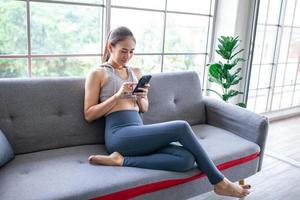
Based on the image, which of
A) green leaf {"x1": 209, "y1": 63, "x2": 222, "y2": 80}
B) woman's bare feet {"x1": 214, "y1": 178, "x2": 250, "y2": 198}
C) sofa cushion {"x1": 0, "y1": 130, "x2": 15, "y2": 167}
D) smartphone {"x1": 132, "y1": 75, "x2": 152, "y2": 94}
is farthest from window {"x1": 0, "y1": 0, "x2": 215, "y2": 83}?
woman's bare feet {"x1": 214, "y1": 178, "x2": 250, "y2": 198}

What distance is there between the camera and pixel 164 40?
9.62 ft

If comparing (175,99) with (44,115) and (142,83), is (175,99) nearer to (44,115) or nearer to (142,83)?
(142,83)

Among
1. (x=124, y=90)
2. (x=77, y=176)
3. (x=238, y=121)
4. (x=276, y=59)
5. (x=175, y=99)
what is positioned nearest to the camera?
(x=77, y=176)

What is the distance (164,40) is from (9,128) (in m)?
1.73

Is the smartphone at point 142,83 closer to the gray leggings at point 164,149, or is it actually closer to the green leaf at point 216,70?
the gray leggings at point 164,149

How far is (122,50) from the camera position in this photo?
1.81 metres

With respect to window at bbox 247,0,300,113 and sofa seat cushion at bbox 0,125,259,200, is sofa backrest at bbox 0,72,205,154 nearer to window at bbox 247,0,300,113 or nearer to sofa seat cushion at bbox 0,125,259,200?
sofa seat cushion at bbox 0,125,259,200

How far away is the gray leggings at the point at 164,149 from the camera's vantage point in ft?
5.30

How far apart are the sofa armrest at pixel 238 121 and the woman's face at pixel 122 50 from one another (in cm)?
92

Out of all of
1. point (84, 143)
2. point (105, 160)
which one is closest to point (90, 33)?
point (84, 143)

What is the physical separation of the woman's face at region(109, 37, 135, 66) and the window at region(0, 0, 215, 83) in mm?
662

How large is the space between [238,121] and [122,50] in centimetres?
102

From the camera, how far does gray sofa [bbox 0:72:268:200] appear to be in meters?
1.41

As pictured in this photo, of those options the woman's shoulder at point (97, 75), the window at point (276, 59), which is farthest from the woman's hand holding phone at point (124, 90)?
the window at point (276, 59)
